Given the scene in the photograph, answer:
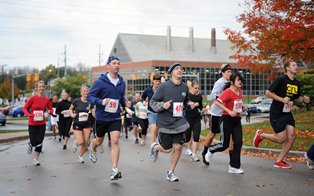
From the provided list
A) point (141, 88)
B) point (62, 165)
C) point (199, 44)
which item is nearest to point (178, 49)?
point (199, 44)

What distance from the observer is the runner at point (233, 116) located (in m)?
8.35

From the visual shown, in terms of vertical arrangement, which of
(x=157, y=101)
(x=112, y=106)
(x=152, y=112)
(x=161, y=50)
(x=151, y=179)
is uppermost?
(x=161, y=50)

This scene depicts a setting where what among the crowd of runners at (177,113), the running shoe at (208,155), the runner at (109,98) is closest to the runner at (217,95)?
the crowd of runners at (177,113)

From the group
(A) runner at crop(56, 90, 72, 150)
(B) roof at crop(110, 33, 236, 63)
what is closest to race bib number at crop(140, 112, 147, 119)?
(A) runner at crop(56, 90, 72, 150)

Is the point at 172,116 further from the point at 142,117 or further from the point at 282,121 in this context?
Result: the point at 142,117

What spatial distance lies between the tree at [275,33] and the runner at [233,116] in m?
7.47

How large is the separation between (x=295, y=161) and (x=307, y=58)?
27.6ft

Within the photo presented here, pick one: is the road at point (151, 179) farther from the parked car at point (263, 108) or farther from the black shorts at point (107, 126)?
the parked car at point (263, 108)

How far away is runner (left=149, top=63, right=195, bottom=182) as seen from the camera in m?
7.68

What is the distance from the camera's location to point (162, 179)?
310 inches

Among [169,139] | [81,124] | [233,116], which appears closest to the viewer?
[169,139]

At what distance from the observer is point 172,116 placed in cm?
Result: 772

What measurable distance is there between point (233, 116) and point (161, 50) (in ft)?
305

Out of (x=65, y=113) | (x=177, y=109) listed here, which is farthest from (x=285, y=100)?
(x=65, y=113)
